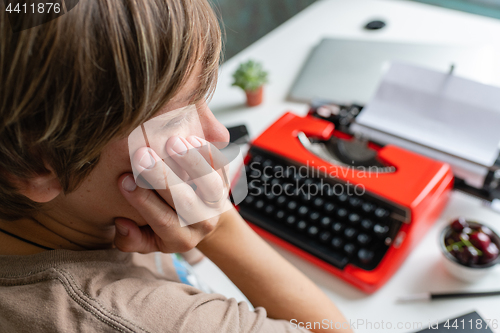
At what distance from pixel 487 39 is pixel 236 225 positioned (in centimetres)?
96

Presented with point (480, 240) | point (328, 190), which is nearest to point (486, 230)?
point (480, 240)

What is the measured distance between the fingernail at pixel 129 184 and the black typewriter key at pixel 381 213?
43 cm

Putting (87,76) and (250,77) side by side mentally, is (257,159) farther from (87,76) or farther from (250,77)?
(87,76)

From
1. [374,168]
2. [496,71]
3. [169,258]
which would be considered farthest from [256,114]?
[496,71]

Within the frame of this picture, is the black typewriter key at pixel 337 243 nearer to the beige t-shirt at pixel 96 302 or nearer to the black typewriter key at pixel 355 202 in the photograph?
the black typewriter key at pixel 355 202

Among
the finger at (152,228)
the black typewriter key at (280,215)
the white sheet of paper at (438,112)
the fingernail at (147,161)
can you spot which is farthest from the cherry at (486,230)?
the fingernail at (147,161)

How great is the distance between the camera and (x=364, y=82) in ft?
3.34

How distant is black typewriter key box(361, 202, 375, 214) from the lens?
2.36ft

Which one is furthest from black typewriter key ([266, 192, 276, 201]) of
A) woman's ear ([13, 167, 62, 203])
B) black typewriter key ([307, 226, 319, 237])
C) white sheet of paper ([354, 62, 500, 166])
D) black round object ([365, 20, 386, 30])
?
black round object ([365, 20, 386, 30])

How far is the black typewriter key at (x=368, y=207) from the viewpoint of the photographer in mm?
721

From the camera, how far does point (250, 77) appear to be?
1004mm

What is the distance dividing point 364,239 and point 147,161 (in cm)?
43

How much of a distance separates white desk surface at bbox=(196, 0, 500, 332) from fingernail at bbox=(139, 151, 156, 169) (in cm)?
33

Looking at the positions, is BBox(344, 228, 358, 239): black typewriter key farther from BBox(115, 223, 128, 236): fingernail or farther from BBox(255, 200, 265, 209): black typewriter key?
BBox(115, 223, 128, 236): fingernail
